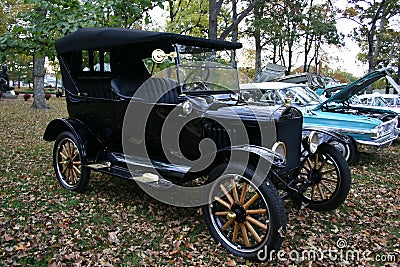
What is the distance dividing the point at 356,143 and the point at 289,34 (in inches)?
559

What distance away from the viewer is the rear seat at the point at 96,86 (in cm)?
461

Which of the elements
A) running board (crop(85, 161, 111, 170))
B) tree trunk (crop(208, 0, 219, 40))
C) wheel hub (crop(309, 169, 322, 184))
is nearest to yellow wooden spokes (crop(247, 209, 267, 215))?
wheel hub (crop(309, 169, 322, 184))

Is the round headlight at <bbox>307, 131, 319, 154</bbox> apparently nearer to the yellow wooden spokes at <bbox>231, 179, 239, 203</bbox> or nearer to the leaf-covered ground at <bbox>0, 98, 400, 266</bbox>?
the leaf-covered ground at <bbox>0, 98, 400, 266</bbox>

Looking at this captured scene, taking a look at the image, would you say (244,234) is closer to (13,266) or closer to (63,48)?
(13,266)

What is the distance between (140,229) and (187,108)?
143 centimetres

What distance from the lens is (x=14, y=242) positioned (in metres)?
3.42

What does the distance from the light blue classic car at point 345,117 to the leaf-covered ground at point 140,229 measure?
119 cm

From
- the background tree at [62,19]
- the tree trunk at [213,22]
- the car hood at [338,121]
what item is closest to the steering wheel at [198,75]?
the background tree at [62,19]

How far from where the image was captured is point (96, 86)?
4754 mm

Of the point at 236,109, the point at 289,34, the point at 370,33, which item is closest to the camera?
the point at 236,109

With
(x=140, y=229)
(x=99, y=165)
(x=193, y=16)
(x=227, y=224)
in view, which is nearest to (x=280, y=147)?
(x=227, y=224)

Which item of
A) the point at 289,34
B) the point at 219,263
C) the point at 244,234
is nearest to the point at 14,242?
the point at 219,263

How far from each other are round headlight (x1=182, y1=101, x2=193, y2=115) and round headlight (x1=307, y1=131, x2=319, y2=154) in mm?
1465

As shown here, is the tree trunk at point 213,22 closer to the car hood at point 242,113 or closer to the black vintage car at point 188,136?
the black vintage car at point 188,136
